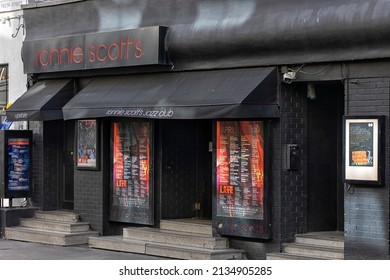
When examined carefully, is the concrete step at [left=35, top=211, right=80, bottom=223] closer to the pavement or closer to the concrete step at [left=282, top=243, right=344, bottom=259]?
the pavement

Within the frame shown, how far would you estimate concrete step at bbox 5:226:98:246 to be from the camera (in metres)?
16.3

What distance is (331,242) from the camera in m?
13.3

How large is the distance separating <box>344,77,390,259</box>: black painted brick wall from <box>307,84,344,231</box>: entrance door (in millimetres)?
1441

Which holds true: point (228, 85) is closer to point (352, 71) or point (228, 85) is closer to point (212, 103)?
point (212, 103)

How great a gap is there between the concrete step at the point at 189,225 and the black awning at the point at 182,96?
2035mm

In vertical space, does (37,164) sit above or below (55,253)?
above

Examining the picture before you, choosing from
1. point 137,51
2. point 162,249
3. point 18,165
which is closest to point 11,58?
point 18,165

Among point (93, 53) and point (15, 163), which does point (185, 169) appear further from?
point (15, 163)

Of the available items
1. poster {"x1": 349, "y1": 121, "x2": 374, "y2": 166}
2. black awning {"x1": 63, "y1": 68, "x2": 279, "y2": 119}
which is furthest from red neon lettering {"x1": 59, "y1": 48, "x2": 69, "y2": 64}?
poster {"x1": 349, "y1": 121, "x2": 374, "y2": 166}

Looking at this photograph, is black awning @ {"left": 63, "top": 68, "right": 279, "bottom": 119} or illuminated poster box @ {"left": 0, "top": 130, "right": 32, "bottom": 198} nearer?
black awning @ {"left": 63, "top": 68, "right": 279, "bottom": 119}

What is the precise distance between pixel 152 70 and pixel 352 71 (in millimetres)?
4115

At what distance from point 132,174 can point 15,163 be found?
3024 mm

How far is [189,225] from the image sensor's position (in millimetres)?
15297

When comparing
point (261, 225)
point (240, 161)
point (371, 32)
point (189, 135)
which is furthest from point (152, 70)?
point (371, 32)
